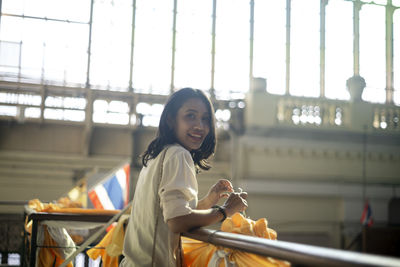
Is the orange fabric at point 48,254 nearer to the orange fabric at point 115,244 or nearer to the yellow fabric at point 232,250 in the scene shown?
the orange fabric at point 115,244

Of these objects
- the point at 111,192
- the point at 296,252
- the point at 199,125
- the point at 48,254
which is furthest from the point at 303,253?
the point at 111,192

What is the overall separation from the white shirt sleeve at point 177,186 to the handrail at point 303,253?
155 mm

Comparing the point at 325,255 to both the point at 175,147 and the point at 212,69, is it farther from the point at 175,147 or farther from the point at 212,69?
the point at 212,69

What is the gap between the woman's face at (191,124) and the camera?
1761 mm

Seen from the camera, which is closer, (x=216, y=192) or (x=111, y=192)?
(x=216, y=192)

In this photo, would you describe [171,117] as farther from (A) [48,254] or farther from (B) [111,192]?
(B) [111,192]

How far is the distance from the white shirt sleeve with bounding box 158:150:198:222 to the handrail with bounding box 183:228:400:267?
0.51 ft

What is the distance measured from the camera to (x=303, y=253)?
0.92 meters

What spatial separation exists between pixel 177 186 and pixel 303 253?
2.16ft

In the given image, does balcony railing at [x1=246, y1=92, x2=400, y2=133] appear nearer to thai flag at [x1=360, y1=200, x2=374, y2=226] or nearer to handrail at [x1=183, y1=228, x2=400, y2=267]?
thai flag at [x1=360, y1=200, x2=374, y2=226]

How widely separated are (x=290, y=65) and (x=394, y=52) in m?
3.14

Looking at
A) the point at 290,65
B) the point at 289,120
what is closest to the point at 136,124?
the point at 289,120

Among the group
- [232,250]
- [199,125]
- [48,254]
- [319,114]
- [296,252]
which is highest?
Answer: [319,114]

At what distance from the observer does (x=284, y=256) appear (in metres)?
1.00
